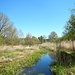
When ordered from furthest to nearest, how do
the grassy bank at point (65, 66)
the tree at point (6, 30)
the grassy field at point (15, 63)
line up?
the tree at point (6, 30) < the grassy field at point (15, 63) < the grassy bank at point (65, 66)

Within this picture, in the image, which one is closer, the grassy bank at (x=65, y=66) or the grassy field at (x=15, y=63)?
the grassy bank at (x=65, y=66)

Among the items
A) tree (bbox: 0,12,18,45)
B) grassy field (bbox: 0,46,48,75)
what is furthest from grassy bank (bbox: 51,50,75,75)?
tree (bbox: 0,12,18,45)

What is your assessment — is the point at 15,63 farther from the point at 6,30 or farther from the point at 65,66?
the point at 6,30

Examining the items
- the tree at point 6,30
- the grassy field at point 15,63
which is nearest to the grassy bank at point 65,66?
the grassy field at point 15,63

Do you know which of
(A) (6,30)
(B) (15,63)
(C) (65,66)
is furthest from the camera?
(A) (6,30)

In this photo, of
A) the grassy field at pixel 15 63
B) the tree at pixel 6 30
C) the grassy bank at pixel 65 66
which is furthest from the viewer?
the tree at pixel 6 30

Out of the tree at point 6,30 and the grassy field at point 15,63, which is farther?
the tree at point 6,30

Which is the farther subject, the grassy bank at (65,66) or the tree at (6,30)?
the tree at (6,30)

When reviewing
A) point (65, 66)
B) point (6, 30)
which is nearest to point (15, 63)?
point (65, 66)

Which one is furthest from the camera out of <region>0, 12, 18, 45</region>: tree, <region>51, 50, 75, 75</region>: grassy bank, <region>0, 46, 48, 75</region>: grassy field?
<region>0, 12, 18, 45</region>: tree

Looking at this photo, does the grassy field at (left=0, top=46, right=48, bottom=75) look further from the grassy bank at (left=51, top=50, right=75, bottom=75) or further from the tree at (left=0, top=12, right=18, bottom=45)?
the tree at (left=0, top=12, right=18, bottom=45)

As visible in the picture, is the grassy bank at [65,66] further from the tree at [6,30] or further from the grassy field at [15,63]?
the tree at [6,30]

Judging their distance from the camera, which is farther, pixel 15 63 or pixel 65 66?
pixel 15 63

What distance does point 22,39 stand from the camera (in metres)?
75.9
